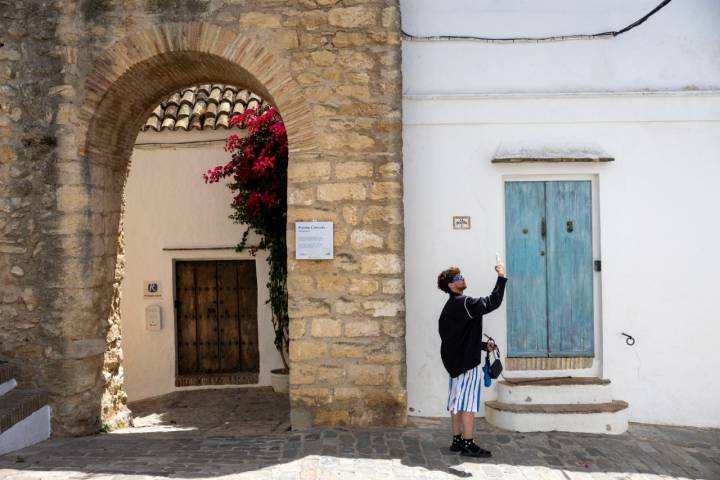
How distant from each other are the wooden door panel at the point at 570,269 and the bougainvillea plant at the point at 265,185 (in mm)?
3213

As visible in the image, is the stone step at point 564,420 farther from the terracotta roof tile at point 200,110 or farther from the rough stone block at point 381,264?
the terracotta roof tile at point 200,110

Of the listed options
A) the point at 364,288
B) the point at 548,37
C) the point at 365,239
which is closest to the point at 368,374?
the point at 364,288

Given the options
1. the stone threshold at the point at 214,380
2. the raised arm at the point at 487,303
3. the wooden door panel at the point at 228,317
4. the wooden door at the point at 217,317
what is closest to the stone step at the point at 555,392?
the raised arm at the point at 487,303

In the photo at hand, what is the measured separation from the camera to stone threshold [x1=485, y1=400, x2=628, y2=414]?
18.9 feet

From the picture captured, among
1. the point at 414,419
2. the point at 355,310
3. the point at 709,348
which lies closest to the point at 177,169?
the point at 355,310

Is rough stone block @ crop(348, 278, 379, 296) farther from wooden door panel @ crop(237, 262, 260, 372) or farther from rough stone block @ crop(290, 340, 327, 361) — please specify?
wooden door panel @ crop(237, 262, 260, 372)

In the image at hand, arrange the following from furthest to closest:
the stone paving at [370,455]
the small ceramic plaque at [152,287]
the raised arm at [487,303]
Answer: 1. the small ceramic plaque at [152,287]
2. the raised arm at [487,303]
3. the stone paving at [370,455]

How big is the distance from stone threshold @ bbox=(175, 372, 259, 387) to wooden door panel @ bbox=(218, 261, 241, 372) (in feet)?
0.47

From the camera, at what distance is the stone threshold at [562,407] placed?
5754mm

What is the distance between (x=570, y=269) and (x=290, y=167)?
274 cm

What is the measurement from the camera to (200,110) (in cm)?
873

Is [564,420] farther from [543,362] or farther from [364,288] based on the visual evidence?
[364,288]

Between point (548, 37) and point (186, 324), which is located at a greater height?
point (548, 37)

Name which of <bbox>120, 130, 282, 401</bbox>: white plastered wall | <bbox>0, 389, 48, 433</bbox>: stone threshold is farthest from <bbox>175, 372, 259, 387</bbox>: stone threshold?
<bbox>0, 389, 48, 433</bbox>: stone threshold
